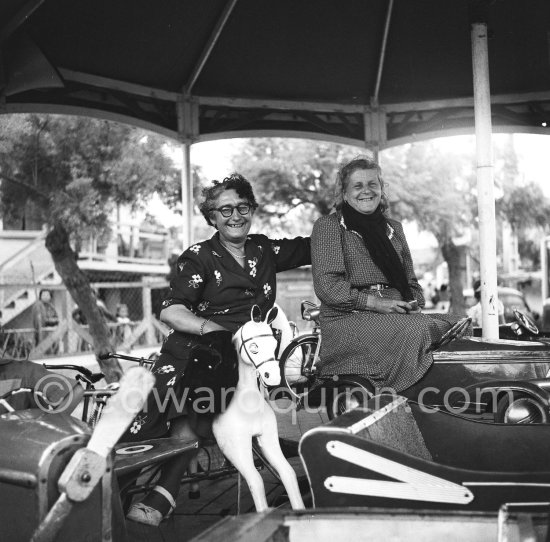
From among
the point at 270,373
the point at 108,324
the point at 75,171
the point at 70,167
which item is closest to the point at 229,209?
the point at 270,373

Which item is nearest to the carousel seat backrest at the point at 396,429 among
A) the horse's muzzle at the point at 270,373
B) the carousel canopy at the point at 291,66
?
the horse's muzzle at the point at 270,373

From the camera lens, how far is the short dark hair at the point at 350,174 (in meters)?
3.88

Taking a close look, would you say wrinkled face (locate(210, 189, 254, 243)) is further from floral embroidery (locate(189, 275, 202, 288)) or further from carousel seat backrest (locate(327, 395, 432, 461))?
carousel seat backrest (locate(327, 395, 432, 461))

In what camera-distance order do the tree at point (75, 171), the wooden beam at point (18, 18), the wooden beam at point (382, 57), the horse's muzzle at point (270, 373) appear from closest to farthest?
1. the horse's muzzle at point (270, 373)
2. the wooden beam at point (18, 18)
3. the wooden beam at point (382, 57)
4. the tree at point (75, 171)

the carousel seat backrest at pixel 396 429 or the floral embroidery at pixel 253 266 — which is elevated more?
the floral embroidery at pixel 253 266

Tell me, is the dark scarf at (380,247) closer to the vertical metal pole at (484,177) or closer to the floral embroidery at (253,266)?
the floral embroidery at (253,266)

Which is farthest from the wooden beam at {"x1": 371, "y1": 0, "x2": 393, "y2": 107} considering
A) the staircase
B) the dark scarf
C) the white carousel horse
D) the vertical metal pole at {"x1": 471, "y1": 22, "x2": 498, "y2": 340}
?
the staircase

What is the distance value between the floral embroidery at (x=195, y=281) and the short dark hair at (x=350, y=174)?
0.86 metres

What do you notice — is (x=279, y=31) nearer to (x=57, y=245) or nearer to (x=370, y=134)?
(x=370, y=134)

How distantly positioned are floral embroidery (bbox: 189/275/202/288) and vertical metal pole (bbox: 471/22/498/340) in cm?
222

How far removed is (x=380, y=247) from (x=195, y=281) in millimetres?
956

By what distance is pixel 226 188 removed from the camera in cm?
375

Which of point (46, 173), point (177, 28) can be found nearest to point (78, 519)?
point (177, 28)

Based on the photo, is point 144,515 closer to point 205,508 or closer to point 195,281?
point 195,281
